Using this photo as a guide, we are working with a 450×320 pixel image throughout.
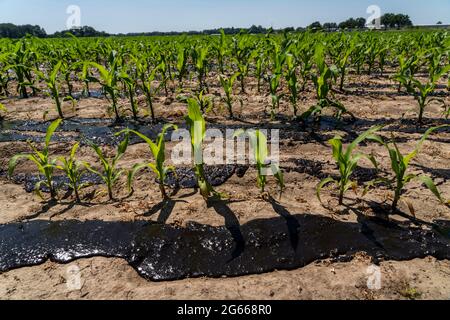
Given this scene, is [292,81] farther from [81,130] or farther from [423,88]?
[81,130]

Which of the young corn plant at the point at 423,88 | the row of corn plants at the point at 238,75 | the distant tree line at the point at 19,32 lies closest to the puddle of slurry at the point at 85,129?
the row of corn plants at the point at 238,75

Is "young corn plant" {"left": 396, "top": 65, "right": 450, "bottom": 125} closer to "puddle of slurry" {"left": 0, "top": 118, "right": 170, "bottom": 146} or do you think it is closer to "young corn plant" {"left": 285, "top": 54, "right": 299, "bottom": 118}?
"young corn plant" {"left": 285, "top": 54, "right": 299, "bottom": 118}

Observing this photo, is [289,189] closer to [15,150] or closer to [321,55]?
[321,55]

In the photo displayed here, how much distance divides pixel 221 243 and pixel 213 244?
5 centimetres

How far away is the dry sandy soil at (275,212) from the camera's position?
1557 mm

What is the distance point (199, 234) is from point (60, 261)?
2.56ft

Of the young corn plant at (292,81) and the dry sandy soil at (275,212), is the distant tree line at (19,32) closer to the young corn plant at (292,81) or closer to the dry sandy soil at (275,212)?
the young corn plant at (292,81)

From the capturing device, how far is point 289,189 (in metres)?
2.41

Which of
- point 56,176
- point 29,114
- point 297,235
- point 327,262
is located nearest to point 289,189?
point 297,235

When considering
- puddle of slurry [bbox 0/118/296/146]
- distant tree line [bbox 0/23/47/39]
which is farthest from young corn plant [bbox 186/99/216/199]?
distant tree line [bbox 0/23/47/39]

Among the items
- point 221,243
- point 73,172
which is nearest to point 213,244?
point 221,243

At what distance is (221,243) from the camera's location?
6.17ft

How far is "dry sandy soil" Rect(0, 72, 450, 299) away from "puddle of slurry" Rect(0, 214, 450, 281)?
2.3 inches

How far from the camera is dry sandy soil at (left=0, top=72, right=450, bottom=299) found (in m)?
1.56
